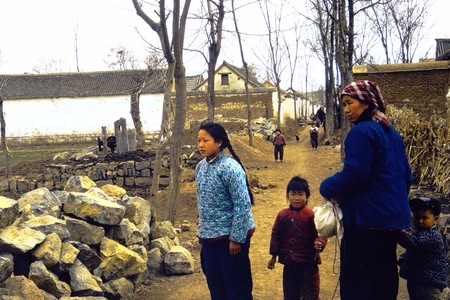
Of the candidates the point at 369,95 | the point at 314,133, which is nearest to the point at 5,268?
the point at 369,95

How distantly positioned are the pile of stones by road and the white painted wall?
32.9 meters

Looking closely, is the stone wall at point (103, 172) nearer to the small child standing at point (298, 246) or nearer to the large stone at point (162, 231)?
the large stone at point (162, 231)

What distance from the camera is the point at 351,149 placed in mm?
3135

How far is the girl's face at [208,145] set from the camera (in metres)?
4.04

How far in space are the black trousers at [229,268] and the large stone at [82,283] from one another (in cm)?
129

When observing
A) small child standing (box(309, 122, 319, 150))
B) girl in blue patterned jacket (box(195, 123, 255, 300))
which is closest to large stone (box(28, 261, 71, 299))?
girl in blue patterned jacket (box(195, 123, 255, 300))

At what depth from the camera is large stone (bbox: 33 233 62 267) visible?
14.9 ft

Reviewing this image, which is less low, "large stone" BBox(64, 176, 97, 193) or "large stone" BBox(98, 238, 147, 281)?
"large stone" BBox(64, 176, 97, 193)

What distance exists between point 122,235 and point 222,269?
2.10 meters

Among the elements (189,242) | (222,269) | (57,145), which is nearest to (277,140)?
(189,242)

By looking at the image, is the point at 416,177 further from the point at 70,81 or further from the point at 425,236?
the point at 70,81

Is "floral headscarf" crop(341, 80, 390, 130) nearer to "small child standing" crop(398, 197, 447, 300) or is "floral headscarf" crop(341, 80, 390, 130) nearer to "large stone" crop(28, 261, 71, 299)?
"small child standing" crop(398, 197, 447, 300)

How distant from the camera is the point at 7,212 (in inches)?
185

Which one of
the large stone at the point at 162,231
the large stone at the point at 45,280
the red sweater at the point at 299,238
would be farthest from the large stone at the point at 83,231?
the red sweater at the point at 299,238
